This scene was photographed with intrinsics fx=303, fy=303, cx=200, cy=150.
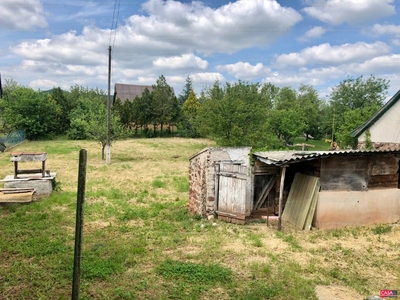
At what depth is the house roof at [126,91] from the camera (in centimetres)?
5356

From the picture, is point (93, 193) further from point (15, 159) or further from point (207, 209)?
point (207, 209)

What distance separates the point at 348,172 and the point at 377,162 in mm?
1128

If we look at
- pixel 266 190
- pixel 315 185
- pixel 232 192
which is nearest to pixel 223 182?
pixel 232 192

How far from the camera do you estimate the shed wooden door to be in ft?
29.1

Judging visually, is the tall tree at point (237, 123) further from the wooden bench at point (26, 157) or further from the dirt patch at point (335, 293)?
the dirt patch at point (335, 293)

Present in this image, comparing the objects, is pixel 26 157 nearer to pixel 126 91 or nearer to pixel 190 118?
pixel 190 118

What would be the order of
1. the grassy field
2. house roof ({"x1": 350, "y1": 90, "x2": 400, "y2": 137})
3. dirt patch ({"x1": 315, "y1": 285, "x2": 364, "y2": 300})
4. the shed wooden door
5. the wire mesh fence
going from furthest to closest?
the wire mesh fence < house roof ({"x1": 350, "y1": 90, "x2": 400, "y2": 137}) < the shed wooden door < the grassy field < dirt patch ({"x1": 315, "y1": 285, "x2": 364, "y2": 300})

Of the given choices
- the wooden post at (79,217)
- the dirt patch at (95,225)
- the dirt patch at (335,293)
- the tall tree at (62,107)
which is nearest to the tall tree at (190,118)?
the tall tree at (62,107)

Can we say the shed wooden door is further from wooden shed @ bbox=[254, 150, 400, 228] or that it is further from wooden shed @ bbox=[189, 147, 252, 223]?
wooden shed @ bbox=[254, 150, 400, 228]

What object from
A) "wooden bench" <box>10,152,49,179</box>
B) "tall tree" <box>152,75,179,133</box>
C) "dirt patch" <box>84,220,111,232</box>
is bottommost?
"dirt patch" <box>84,220,111,232</box>

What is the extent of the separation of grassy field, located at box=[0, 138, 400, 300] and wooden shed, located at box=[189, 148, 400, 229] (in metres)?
0.45

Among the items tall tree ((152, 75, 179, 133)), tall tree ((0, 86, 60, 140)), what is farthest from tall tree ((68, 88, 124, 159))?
tall tree ((152, 75, 179, 133))

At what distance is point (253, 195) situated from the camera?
32.4ft

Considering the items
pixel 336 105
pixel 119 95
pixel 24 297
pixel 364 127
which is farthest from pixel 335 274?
pixel 119 95
